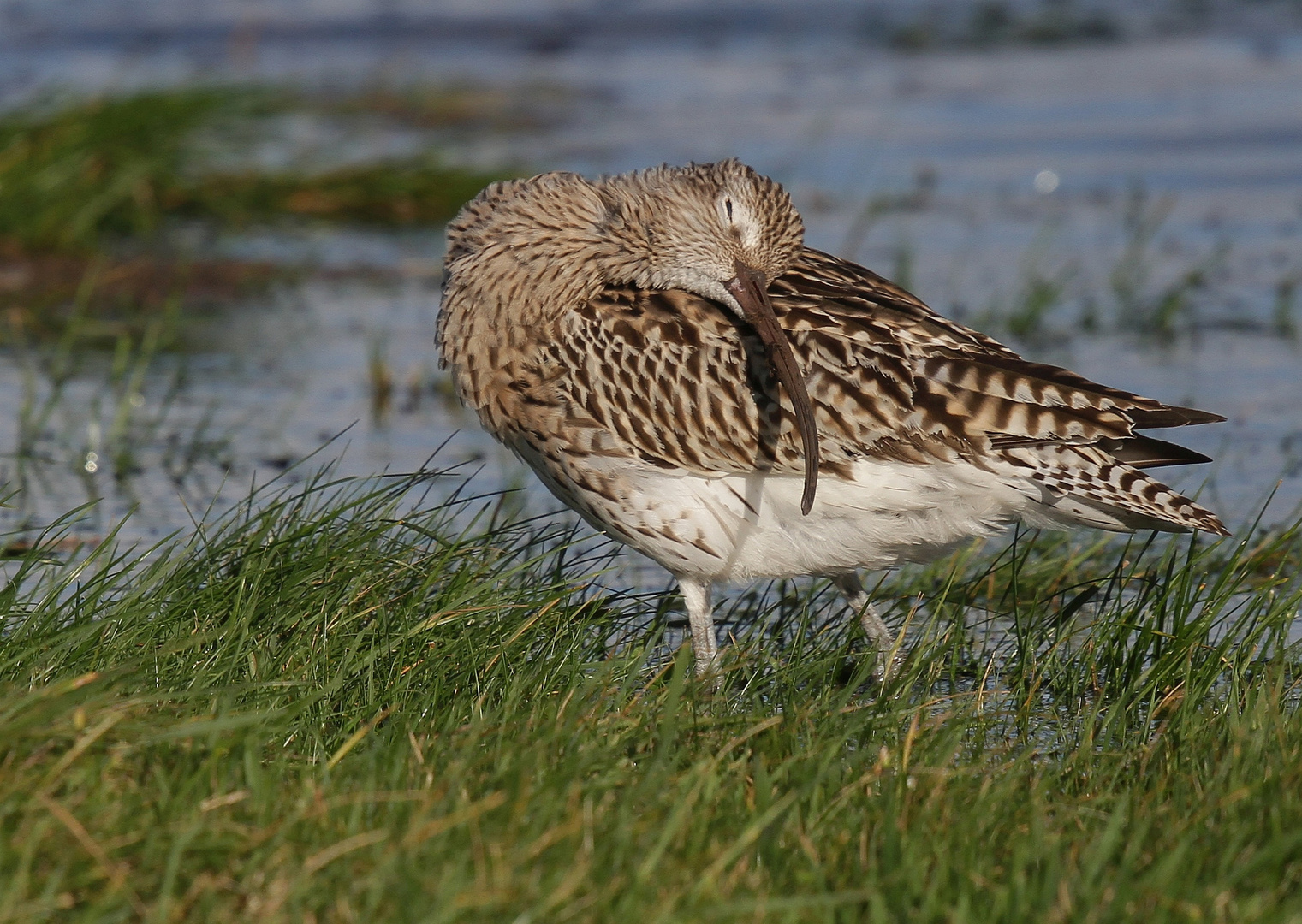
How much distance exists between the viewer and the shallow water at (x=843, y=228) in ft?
26.2

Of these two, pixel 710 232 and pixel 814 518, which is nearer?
pixel 814 518

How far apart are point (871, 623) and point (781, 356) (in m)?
0.81

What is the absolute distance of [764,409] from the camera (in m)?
5.63

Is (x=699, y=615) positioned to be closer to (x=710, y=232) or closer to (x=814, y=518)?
(x=814, y=518)

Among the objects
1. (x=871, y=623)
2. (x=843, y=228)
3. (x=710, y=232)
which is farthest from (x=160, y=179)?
(x=871, y=623)

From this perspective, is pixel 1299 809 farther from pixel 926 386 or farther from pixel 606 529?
pixel 606 529

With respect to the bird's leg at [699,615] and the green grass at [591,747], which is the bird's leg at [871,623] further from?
the bird's leg at [699,615]

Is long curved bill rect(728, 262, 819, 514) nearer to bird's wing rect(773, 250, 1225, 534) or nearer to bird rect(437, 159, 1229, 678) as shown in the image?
bird rect(437, 159, 1229, 678)

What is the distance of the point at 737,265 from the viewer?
5.66 meters

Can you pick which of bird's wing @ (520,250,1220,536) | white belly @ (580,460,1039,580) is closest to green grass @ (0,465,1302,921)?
white belly @ (580,460,1039,580)

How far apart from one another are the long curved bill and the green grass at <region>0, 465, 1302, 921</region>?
480mm

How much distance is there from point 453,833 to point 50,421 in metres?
5.19

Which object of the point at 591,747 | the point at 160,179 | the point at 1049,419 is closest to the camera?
the point at 591,747

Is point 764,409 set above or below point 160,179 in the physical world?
above
